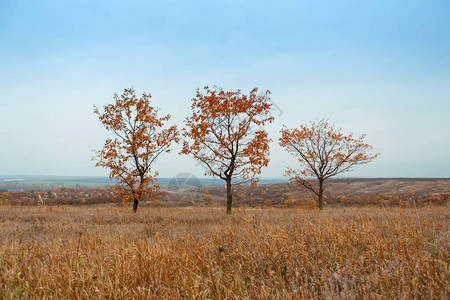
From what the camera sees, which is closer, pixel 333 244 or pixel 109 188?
pixel 333 244

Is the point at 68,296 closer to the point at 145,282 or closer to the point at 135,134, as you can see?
the point at 145,282

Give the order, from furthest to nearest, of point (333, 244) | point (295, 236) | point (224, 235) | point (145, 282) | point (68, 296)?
point (224, 235) < point (295, 236) < point (333, 244) < point (145, 282) < point (68, 296)

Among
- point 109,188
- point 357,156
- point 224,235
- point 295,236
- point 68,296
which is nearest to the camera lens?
point 68,296

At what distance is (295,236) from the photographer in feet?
15.4

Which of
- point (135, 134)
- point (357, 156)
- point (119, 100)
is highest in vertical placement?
point (119, 100)

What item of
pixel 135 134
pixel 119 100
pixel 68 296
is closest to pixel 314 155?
pixel 135 134

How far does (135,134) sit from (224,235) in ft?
39.6

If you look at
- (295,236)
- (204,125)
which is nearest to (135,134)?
(204,125)

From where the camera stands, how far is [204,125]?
14.1 meters

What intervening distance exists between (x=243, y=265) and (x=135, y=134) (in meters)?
13.6

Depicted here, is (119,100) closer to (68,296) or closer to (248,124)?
(248,124)

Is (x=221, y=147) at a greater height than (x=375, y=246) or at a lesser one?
greater

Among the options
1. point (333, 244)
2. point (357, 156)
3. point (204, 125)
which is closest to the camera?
point (333, 244)

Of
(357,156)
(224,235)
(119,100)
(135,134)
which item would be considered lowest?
(224,235)
